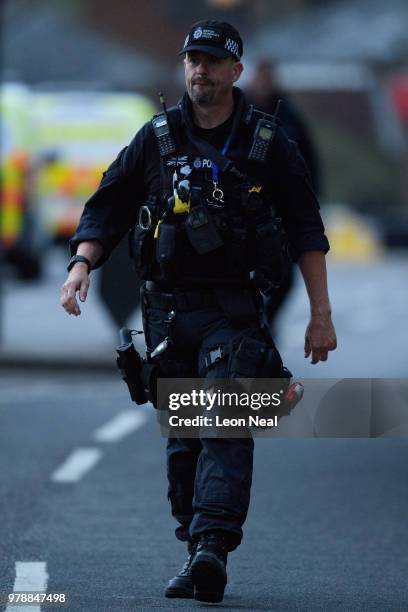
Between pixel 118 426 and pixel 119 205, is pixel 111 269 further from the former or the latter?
pixel 119 205

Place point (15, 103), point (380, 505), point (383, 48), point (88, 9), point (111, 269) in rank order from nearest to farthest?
point (380, 505) → point (111, 269) → point (15, 103) → point (383, 48) → point (88, 9)

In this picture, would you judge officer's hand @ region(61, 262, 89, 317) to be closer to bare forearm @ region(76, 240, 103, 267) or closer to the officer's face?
bare forearm @ region(76, 240, 103, 267)

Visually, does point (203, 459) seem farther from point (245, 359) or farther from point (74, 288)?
point (74, 288)

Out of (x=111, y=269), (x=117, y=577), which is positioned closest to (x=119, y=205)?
(x=117, y=577)

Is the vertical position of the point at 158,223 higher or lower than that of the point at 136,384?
higher

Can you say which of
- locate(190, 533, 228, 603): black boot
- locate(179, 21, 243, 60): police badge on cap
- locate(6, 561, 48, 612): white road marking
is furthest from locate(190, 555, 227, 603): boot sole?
locate(179, 21, 243, 60): police badge on cap

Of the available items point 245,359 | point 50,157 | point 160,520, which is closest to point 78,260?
point 245,359

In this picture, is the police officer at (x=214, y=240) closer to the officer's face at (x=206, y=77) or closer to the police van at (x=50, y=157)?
the officer's face at (x=206, y=77)

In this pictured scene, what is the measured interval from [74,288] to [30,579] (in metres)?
1.07

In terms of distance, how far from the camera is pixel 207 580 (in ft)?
20.8

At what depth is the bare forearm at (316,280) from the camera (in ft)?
21.6

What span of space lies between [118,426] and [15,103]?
12.4m

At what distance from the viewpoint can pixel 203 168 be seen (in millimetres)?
6527

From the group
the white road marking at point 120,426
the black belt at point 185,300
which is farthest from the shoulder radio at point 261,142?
the white road marking at point 120,426
